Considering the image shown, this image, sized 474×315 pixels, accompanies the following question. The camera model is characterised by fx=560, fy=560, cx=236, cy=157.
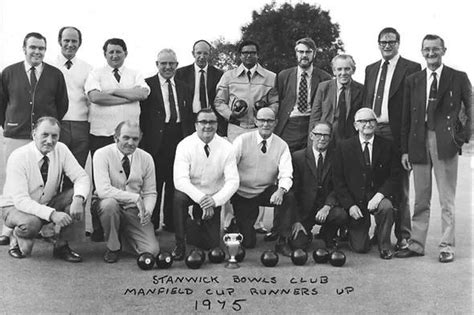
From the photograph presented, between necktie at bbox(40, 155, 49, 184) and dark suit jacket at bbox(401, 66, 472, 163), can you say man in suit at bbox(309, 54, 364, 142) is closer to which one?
dark suit jacket at bbox(401, 66, 472, 163)

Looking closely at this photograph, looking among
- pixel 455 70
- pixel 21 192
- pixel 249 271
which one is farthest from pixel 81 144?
pixel 455 70

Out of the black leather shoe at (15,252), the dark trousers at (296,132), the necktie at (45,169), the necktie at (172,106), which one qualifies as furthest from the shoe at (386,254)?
the black leather shoe at (15,252)

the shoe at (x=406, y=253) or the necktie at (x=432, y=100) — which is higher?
the necktie at (x=432, y=100)

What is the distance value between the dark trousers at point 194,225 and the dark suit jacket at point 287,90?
181 cm

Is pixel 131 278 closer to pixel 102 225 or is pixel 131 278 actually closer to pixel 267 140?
pixel 102 225

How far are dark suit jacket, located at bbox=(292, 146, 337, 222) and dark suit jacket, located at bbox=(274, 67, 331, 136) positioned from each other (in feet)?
2.63

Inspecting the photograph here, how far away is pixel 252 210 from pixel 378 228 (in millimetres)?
1464

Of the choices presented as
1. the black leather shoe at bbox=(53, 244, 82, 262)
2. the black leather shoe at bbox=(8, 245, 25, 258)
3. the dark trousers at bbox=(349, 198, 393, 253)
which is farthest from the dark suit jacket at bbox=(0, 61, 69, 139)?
the dark trousers at bbox=(349, 198, 393, 253)

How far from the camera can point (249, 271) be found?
546cm

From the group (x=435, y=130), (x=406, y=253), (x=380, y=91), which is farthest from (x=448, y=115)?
(x=406, y=253)

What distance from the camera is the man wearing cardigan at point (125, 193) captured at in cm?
585

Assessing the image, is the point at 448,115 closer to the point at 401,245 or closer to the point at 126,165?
the point at 401,245

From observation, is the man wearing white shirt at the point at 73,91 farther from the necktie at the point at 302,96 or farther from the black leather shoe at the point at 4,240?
the necktie at the point at 302,96

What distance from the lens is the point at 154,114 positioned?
7.08m
